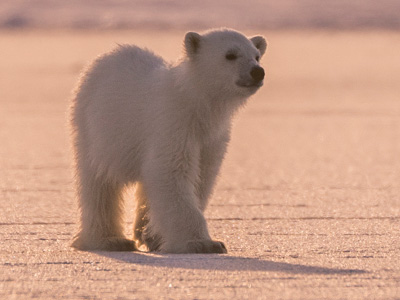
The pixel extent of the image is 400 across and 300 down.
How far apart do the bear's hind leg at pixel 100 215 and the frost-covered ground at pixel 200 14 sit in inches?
1578

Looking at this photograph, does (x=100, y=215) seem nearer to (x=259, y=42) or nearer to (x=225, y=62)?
(x=225, y=62)

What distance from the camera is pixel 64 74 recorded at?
24141 millimetres

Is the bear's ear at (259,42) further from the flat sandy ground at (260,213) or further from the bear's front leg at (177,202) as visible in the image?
the bear's front leg at (177,202)

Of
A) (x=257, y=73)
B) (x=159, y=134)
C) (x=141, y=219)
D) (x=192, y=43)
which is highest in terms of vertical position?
(x=192, y=43)

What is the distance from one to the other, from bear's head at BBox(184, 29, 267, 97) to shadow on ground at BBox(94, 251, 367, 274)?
99 cm

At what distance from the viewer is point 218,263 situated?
16.1ft

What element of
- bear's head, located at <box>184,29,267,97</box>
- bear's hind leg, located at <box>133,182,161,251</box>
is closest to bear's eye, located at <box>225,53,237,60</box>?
bear's head, located at <box>184,29,267,97</box>

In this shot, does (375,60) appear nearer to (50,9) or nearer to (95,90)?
(95,90)

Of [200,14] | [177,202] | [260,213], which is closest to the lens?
[177,202]

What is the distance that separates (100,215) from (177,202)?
2.53ft

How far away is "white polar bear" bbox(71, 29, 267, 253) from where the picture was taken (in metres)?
5.46

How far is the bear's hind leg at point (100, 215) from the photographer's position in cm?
587

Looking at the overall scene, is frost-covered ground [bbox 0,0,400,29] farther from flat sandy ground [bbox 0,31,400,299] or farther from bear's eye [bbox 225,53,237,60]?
bear's eye [bbox 225,53,237,60]

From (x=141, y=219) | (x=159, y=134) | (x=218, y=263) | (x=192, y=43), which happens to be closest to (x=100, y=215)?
(x=141, y=219)
